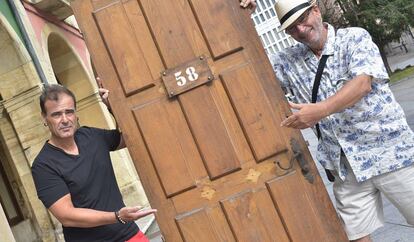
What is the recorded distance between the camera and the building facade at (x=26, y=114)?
32.3 ft

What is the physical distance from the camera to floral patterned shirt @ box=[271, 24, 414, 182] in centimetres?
297

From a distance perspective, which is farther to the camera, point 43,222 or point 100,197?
point 43,222

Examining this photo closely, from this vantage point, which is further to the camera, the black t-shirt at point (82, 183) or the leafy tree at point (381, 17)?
the leafy tree at point (381, 17)

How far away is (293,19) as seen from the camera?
3.06m

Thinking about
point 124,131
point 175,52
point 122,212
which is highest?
point 175,52

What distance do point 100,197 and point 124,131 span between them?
0.56 meters

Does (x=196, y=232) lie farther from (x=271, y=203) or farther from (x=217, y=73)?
(x=217, y=73)

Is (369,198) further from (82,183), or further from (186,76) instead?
(82,183)

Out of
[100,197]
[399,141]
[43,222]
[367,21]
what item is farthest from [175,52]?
[367,21]

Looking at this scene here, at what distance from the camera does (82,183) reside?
2949 mm

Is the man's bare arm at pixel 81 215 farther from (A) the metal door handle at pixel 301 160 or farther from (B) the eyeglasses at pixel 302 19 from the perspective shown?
(B) the eyeglasses at pixel 302 19

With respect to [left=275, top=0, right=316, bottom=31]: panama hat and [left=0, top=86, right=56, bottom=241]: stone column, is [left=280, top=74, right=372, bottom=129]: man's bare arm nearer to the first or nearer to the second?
[left=275, top=0, right=316, bottom=31]: panama hat

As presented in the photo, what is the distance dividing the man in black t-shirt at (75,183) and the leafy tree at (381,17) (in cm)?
2279

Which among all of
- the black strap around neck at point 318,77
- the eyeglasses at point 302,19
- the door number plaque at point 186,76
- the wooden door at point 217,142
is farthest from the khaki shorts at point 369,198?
the door number plaque at point 186,76
